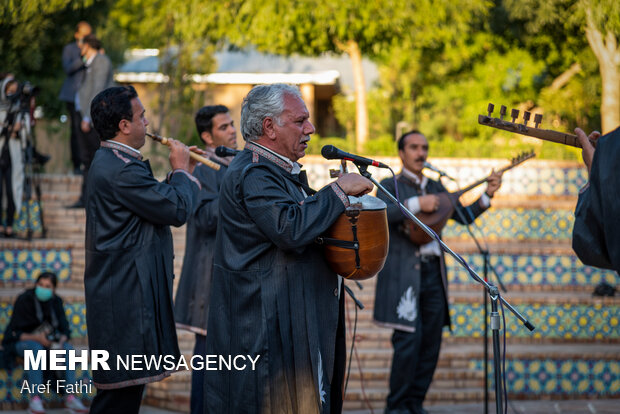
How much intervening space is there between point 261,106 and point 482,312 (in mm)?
5475

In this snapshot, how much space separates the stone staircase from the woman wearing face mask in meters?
Result: 0.36

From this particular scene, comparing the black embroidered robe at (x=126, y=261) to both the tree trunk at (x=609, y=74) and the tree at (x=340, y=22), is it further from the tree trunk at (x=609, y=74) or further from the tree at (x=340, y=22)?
the tree trunk at (x=609, y=74)

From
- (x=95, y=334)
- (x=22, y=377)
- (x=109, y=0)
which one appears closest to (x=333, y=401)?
(x=95, y=334)

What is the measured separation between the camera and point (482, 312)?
27.6ft

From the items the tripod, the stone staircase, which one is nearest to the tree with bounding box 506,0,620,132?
the stone staircase

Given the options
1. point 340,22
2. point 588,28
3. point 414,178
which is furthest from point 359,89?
point 414,178

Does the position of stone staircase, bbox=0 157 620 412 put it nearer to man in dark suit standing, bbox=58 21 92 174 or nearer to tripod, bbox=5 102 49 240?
tripod, bbox=5 102 49 240

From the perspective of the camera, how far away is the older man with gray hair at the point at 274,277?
11.1ft

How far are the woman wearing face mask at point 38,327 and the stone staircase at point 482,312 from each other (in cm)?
36

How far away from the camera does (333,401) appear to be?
144 inches

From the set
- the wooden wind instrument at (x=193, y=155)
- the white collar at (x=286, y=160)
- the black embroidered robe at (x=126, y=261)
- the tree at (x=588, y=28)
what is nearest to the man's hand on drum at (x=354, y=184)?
the white collar at (x=286, y=160)

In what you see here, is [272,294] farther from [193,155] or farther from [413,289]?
[413,289]

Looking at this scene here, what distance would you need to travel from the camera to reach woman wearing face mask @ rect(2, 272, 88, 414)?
258 inches

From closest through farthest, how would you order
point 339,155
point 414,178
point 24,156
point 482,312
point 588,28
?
point 339,155, point 414,178, point 482,312, point 24,156, point 588,28
